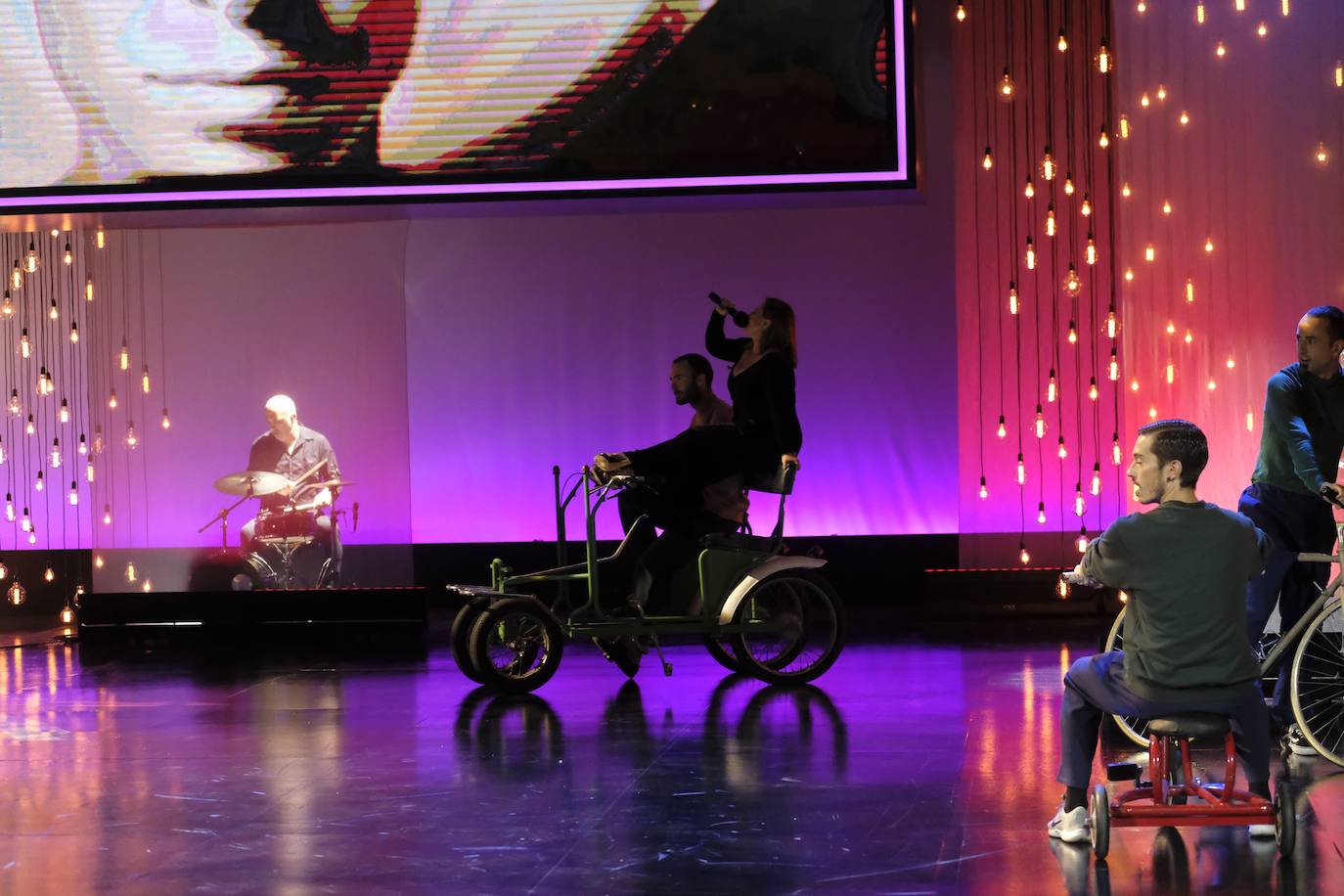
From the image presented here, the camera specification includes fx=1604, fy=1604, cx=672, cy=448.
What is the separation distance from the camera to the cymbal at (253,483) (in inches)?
319

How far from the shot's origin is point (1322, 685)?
4586 millimetres

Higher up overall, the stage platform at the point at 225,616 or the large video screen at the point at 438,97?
the large video screen at the point at 438,97

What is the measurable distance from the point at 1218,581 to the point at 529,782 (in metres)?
2.04

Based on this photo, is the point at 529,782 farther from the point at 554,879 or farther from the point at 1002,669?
the point at 1002,669

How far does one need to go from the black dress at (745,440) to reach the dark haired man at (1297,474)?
6.00 feet

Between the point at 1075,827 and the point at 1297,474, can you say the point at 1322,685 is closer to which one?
the point at 1297,474

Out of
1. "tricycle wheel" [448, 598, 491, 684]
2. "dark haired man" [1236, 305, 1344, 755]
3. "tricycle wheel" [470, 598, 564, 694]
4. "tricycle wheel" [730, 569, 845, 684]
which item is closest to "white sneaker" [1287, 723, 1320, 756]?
"dark haired man" [1236, 305, 1344, 755]

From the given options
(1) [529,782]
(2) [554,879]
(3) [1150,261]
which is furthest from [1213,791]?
(3) [1150,261]

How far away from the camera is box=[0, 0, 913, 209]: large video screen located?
7711 mm

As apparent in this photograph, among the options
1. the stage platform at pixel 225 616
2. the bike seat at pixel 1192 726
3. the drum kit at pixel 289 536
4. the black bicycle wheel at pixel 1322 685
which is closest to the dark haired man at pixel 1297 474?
the black bicycle wheel at pixel 1322 685

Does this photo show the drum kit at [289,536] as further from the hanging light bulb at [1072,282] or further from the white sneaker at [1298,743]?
the white sneaker at [1298,743]

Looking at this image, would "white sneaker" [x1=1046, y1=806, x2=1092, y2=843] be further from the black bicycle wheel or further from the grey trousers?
the black bicycle wheel

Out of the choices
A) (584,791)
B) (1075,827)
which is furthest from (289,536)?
(1075,827)

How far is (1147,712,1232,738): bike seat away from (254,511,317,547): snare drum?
17.6 feet
